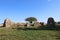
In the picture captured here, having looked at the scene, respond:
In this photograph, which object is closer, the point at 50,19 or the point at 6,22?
the point at 6,22

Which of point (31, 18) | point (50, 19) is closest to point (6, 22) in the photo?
point (50, 19)

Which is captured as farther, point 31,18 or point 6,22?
point 31,18

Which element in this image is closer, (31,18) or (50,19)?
(50,19)

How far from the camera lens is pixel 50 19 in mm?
30656

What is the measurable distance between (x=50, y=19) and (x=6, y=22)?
11.0m

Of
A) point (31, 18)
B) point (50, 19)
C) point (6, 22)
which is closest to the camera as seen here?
point (6, 22)

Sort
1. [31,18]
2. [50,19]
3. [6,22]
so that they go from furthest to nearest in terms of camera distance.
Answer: [31,18], [50,19], [6,22]

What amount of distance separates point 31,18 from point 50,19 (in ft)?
155

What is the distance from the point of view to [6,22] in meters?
28.8

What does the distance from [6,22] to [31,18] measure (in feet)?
162

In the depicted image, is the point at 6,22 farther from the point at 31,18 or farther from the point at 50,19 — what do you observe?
the point at 31,18
